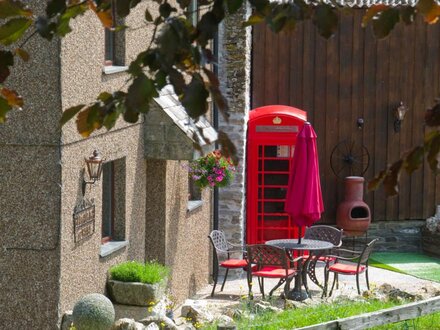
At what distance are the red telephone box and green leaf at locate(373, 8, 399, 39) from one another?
13.4 metres

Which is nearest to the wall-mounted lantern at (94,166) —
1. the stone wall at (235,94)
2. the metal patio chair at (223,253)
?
the metal patio chair at (223,253)

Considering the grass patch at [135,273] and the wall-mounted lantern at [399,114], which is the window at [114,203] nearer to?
the grass patch at [135,273]

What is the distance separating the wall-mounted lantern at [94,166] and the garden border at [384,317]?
9.58ft

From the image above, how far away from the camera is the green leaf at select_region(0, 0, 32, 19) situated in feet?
11.7

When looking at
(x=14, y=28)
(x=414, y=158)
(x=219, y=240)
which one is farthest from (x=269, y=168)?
(x=414, y=158)

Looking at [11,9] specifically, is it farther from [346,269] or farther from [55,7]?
[346,269]

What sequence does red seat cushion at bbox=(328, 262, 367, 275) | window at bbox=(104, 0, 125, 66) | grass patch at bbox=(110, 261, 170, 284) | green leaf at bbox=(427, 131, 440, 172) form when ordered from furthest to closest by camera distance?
red seat cushion at bbox=(328, 262, 367, 275) → window at bbox=(104, 0, 125, 66) → grass patch at bbox=(110, 261, 170, 284) → green leaf at bbox=(427, 131, 440, 172)

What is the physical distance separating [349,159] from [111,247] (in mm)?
8218

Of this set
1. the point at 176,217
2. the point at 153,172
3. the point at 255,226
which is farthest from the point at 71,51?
the point at 255,226

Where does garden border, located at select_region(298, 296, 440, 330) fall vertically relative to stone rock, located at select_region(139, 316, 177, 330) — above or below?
above

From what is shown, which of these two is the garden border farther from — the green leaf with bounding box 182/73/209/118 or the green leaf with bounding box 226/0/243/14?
the green leaf with bounding box 182/73/209/118

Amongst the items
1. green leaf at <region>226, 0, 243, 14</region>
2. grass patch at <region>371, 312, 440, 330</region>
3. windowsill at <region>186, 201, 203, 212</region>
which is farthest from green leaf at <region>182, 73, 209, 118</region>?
windowsill at <region>186, 201, 203, 212</region>

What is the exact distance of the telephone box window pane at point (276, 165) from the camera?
17.5 meters

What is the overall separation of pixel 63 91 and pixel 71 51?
43 cm
